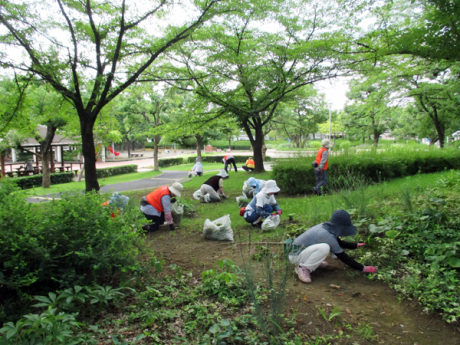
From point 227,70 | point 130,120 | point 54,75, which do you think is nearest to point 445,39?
point 54,75

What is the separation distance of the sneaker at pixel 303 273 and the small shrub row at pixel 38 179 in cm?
1686

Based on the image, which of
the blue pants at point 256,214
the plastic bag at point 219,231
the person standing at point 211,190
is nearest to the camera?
the plastic bag at point 219,231

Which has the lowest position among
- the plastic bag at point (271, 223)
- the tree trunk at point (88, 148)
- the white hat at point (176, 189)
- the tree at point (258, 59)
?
the plastic bag at point (271, 223)

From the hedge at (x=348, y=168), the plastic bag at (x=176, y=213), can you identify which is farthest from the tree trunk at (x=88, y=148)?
the hedge at (x=348, y=168)

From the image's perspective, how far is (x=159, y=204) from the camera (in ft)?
20.7

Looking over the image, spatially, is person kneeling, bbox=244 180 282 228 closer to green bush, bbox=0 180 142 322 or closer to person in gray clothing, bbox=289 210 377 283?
person in gray clothing, bbox=289 210 377 283

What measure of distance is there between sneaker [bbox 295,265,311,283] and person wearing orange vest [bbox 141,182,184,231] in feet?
10.5

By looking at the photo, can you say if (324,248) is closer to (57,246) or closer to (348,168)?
(57,246)

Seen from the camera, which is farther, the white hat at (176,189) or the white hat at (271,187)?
the white hat at (176,189)

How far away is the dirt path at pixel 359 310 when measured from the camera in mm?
2664

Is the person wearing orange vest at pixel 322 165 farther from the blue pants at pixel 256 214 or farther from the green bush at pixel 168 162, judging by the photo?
the green bush at pixel 168 162

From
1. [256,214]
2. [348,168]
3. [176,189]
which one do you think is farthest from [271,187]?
[348,168]

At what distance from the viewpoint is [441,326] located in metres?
2.77

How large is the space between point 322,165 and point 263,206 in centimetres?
343
